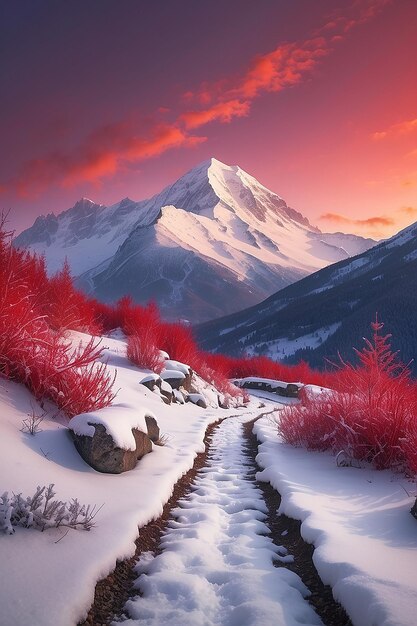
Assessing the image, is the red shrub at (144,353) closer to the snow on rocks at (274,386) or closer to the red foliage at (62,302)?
the red foliage at (62,302)

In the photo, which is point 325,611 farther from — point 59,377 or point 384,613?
point 59,377

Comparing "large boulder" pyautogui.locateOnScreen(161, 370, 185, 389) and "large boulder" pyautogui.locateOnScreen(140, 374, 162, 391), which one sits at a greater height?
"large boulder" pyautogui.locateOnScreen(140, 374, 162, 391)

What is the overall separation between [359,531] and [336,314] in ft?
414

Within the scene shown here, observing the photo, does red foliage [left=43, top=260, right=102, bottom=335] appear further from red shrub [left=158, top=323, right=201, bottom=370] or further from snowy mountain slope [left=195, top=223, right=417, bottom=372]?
snowy mountain slope [left=195, top=223, right=417, bottom=372]

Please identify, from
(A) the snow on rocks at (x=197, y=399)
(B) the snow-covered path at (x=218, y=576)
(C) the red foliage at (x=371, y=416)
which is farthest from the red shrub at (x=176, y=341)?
(B) the snow-covered path at (x=218, y=576)

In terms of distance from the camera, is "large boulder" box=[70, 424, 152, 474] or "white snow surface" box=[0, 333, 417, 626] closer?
"white snow surface" box=[0, 333, 417, 626]

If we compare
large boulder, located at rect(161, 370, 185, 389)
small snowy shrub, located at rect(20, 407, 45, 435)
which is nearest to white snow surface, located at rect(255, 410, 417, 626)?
small snowy shrub, located at rect(20, 407, 45, 435)

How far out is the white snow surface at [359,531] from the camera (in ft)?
7.64

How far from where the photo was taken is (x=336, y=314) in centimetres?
12319

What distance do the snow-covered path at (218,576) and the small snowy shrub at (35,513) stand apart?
70cm

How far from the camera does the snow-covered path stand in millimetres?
2428

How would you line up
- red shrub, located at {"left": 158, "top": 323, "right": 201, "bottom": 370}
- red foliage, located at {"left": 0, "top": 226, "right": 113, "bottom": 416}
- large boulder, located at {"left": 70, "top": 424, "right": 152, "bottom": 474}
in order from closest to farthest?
large boulder, located at {"left": 70, "top": 424, "right": 152, "bottom": 474}
red foliage, located at {"left": 0, "top": 226, "right": 113, "bottom": 416}
red shrub, located at {"left": 158, "top": 323, "right": 201, "bottom": 370}

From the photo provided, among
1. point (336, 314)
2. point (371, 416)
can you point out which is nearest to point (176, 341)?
point (371, 416)

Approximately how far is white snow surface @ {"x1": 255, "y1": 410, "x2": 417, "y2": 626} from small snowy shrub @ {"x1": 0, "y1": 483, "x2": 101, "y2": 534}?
6.13ft
